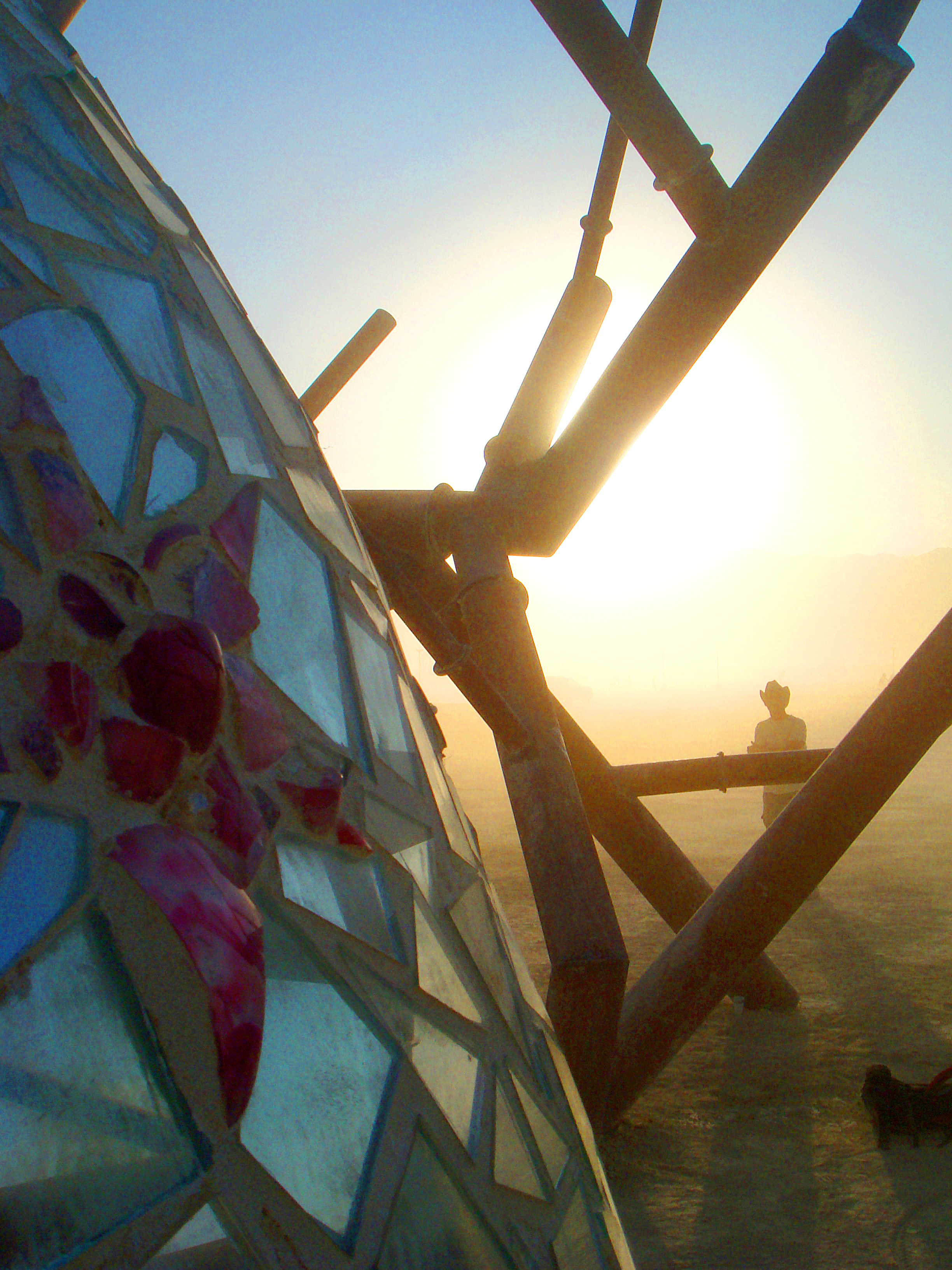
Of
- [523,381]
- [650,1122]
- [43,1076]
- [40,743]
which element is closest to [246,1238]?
[43,1076]

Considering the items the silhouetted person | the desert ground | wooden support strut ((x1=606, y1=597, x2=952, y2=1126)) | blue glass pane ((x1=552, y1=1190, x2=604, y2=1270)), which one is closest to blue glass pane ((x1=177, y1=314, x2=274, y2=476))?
blue glass pane ((x1=552, y1=1190, x2=604, y2=1270))

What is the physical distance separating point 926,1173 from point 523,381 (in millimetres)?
3075

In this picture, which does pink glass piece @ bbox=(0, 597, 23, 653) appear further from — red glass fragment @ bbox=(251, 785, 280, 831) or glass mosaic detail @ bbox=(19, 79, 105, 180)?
glass mosaic detail @ bbox=(19, 79, 105, 180)

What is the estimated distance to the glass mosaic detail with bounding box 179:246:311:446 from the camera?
1.43 metres

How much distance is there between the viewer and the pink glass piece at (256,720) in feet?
3.07

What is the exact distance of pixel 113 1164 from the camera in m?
0.69

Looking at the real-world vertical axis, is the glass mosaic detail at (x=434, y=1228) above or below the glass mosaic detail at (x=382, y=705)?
below

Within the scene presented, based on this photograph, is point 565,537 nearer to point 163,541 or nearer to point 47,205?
point 47,205

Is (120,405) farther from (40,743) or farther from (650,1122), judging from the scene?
(650,1122)

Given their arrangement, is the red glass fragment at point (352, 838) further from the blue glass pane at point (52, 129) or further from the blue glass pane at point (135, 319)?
the blue glass pane at point (52, 129)

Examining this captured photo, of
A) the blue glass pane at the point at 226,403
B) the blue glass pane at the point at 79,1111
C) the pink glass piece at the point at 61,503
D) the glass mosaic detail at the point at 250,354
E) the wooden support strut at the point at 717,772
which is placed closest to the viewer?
the blue glass pane at the point at 79,1111

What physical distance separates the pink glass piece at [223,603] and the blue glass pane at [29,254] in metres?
0.40

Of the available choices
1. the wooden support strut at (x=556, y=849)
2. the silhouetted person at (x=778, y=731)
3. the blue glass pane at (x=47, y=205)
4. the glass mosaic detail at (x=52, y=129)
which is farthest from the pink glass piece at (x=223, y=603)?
the silhouetted person at (x=778, y=731)

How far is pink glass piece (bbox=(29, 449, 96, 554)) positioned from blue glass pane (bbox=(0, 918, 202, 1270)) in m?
0.36
